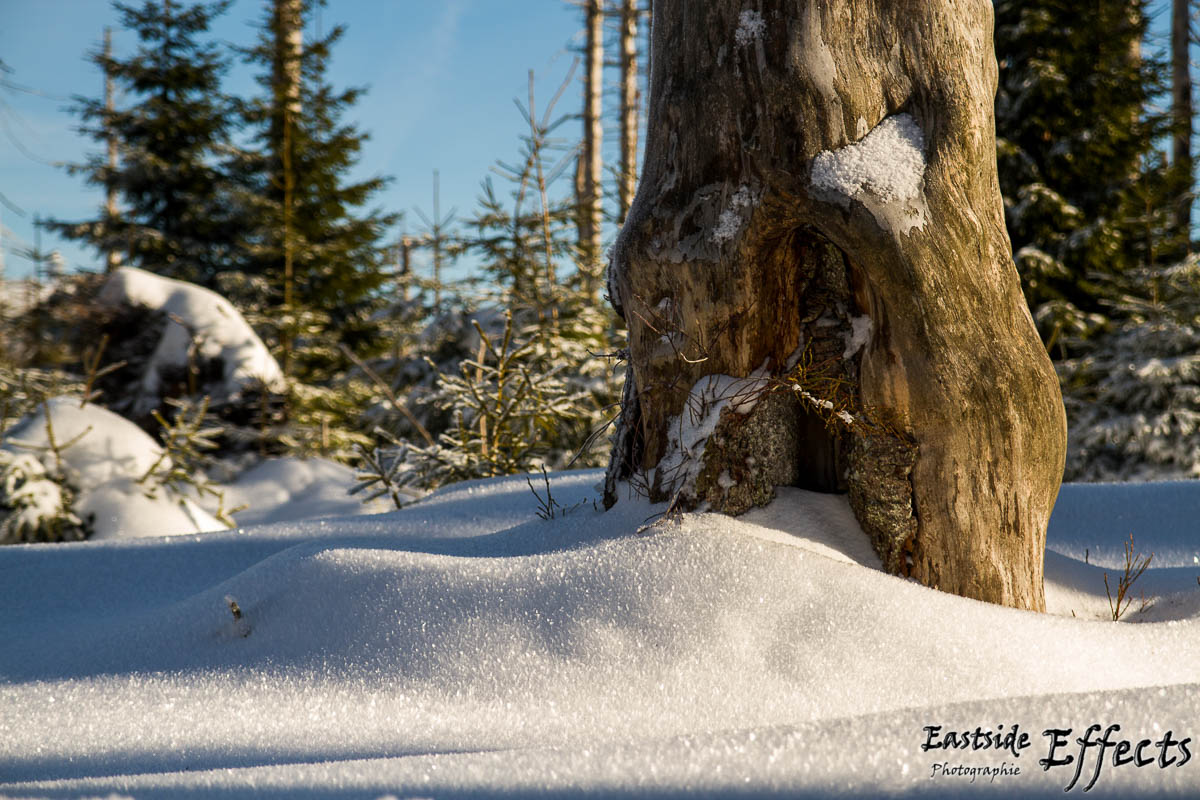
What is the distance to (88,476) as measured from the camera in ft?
15.5

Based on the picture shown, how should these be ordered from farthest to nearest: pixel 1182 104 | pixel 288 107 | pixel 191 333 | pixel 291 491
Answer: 1. pixel 288 107
2. pixel 1182 104
3. pixel 191 333
4. pixel 291 491

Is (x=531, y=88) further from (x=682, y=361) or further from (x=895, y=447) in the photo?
(x=895, y=447)

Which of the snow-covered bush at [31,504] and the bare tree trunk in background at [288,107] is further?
the bare tree trunk in background at [288,107]

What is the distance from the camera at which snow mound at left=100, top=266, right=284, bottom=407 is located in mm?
6875

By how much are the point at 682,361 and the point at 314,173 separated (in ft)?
37.5

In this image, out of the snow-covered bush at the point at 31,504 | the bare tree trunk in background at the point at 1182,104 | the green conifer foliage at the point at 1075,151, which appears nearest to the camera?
the snow-covered bush at the point at 31,504

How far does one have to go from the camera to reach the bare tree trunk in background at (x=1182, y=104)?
8.23 meters

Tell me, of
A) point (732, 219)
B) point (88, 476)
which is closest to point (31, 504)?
point (88, 476)

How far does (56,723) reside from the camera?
153cm

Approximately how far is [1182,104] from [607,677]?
36.2 ft

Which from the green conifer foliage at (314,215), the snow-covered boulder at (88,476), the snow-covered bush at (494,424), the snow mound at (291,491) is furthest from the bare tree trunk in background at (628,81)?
the snow-covered boulder at (88,476)

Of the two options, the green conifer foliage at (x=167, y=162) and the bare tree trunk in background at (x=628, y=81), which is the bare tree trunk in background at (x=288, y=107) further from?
the bare tree trunk in background at (x=628, y=81)

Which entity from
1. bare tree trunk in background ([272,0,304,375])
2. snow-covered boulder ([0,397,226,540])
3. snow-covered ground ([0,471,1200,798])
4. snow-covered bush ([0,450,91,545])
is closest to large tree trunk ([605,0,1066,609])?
snow-covered ground ([0,471,1200,798])

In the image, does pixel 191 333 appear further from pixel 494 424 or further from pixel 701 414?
pixel 701 414
